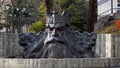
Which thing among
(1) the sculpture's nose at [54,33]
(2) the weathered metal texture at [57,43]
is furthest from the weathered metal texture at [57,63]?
(1) the sculpture's nose at [54,33]

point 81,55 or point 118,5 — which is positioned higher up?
point 118,5

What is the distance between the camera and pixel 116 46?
49.0 feet

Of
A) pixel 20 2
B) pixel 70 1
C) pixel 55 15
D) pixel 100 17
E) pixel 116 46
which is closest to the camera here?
pixel 55 15

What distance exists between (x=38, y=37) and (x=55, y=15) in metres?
1.34

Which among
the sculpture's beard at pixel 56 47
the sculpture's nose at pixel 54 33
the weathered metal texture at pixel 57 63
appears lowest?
the weathered metal texture at pixel 57 63

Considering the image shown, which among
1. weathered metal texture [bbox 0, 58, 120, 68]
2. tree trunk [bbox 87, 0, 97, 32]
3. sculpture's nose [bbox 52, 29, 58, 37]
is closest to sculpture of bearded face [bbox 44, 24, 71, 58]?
sculpture's nose [bbox 52, 29, 58, 37]

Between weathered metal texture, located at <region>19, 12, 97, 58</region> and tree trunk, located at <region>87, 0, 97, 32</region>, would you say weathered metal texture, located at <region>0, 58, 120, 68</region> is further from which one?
tree trunk, located at <region>87, 0, 97, 32</region>

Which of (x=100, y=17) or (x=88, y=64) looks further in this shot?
(x=100, y=17)

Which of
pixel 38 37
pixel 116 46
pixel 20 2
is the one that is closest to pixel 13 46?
pixel 38 37

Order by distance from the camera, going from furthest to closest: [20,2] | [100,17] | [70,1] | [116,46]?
1. [20,2]
2. [70,1]
3. [100,17]
4. [116,46]

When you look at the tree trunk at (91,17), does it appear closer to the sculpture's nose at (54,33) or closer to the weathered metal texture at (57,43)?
the weathered metal texture at (57,43)

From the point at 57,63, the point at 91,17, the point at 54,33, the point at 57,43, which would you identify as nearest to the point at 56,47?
the point at 57,43

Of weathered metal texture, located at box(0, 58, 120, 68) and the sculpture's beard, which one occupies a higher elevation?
the sculpture's beard

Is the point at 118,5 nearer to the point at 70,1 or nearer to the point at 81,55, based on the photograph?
the point at 70,1
